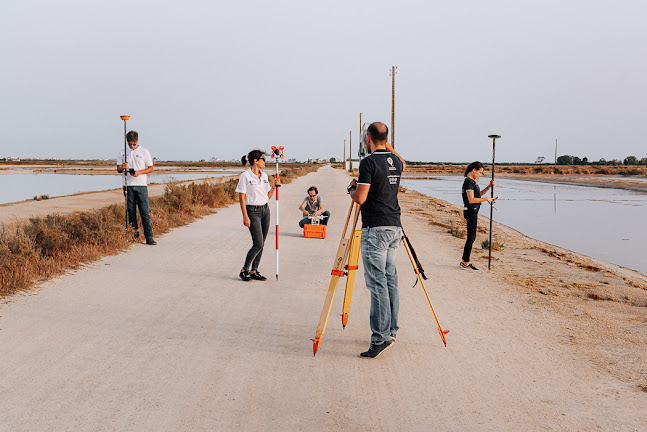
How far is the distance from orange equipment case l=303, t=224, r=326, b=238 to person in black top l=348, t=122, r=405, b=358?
787 cm

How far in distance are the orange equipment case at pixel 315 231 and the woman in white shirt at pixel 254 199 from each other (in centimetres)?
477

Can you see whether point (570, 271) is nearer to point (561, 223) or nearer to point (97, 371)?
point (97, 371)

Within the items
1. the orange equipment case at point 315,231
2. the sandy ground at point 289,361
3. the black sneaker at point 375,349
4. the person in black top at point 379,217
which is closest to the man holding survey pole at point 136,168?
the sandy ground at point 289,361

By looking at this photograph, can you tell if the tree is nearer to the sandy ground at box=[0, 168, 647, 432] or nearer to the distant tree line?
the distant tree line

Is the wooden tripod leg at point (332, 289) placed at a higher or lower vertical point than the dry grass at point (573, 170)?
A: lower

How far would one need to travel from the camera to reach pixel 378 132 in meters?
4.74

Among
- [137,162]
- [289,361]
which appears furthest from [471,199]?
[137,162]

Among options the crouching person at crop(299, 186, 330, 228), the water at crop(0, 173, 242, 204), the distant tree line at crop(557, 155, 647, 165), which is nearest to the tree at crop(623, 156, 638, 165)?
the distant tree line at crop(557, 155, 647, 165)

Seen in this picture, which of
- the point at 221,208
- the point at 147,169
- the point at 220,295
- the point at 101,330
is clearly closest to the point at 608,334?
the point at 220,295

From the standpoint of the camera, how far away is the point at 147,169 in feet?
35.1

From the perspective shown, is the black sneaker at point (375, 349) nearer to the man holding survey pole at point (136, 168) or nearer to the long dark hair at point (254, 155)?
the long dark hair at point (254, 155)

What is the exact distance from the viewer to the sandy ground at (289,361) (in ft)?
12.1

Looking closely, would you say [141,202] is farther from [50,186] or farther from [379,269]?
[50,186]

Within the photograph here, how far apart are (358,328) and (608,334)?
2.73 metres
